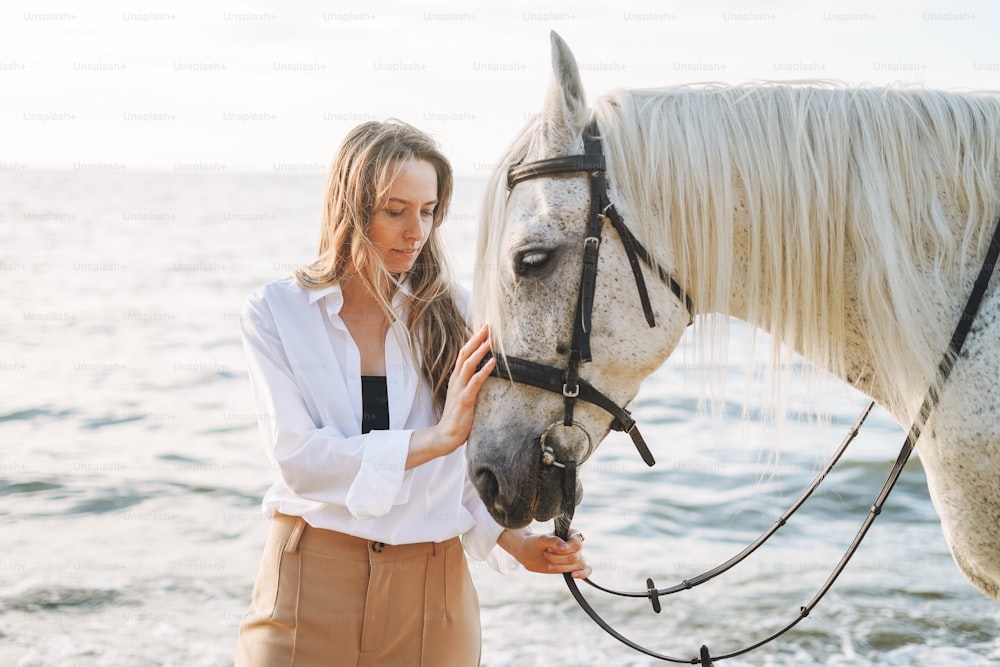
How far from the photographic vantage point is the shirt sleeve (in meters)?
2.13

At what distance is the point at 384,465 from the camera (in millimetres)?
2129

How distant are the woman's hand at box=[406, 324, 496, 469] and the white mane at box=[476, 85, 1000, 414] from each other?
10cm

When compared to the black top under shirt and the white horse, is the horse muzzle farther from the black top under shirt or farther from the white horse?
the black top under shirt

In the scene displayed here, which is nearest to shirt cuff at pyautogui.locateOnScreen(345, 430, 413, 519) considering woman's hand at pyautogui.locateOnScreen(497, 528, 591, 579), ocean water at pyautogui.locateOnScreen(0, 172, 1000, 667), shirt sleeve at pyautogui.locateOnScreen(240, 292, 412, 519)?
shirt sleeve at pyautogui.locateOnScreen(240, 292, 412, 519)

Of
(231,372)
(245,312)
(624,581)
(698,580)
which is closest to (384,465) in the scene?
(245,312)

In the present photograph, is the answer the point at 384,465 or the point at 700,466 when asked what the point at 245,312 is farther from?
the point at 700,466

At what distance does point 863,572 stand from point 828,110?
4.68 m

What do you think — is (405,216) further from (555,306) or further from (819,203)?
(819,203)

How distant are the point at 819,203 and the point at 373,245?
3.99ft

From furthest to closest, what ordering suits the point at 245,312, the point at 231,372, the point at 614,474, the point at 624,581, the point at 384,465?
the point at 231,372, the point at 614,474, the point at 624,581, the point at 245,312, the point at 384,465

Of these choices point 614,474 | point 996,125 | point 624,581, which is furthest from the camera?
point 614,474

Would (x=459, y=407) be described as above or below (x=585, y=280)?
below

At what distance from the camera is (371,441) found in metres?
2.18

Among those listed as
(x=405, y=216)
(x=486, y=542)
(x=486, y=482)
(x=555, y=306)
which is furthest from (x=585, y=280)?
(x=486, y=542)
